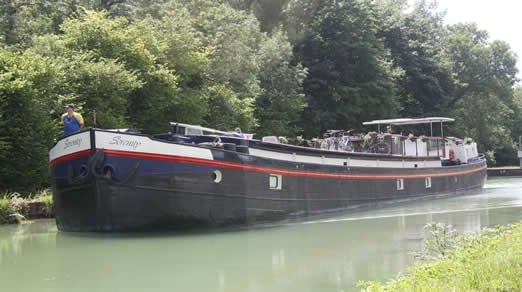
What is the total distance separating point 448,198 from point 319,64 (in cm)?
1652

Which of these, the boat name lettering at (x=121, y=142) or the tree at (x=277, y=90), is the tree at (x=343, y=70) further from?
the boat name lettering at (x=121, y=142)

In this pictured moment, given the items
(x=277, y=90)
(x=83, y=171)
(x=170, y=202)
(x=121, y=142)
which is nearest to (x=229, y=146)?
(x=170, y=202)

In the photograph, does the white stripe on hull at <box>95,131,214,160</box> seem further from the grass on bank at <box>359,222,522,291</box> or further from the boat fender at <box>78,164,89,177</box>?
the grass on bank at <box>359,222,522,291</box>

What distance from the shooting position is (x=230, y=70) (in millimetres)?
29531

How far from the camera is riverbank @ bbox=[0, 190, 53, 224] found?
15.2m

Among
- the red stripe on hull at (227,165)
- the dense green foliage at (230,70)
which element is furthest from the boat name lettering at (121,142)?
the dense green foliage at (230,70)

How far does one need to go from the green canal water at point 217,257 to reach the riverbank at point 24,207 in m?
0.62

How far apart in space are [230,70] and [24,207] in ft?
50.9

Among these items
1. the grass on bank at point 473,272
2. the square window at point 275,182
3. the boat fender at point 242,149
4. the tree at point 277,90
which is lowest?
the grass on bank at point 473,272

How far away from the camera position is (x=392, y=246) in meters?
11.0

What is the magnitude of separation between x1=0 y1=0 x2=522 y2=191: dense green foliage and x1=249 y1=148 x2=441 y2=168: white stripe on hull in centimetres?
699

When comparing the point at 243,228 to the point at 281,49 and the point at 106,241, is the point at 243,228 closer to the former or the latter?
the point at 106,241

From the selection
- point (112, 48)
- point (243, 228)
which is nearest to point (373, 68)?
point (112, 48)

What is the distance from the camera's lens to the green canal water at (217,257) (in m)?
7.94
